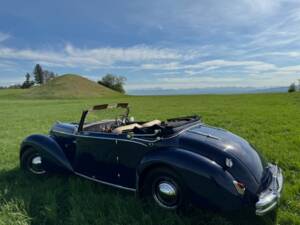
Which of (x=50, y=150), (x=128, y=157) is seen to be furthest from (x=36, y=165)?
(x=128, y=157)

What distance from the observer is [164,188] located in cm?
358

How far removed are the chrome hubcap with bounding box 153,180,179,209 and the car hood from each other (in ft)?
1.97

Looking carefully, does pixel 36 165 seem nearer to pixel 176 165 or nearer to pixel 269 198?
pixel 176 165

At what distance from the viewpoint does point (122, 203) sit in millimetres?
3904

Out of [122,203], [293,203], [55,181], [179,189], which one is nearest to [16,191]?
[55,181]

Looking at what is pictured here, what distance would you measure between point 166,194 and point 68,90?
228 ft

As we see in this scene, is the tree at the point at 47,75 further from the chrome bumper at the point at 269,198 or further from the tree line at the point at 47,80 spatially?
the chrome bumper at the point at 269,198

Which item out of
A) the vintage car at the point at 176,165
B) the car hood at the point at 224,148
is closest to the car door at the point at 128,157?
the vintage car at the point at 176,165

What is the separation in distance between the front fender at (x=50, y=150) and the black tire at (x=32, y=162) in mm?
131

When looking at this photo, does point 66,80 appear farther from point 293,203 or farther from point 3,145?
point 293,203

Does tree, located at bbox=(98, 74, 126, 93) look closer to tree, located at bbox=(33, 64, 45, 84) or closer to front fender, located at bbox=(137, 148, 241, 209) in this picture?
tree, located at bbox=(33, 64, 45, 84)

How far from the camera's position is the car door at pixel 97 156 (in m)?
4.15

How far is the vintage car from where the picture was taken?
10.4ft

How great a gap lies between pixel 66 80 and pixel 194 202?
8388 centimetres
